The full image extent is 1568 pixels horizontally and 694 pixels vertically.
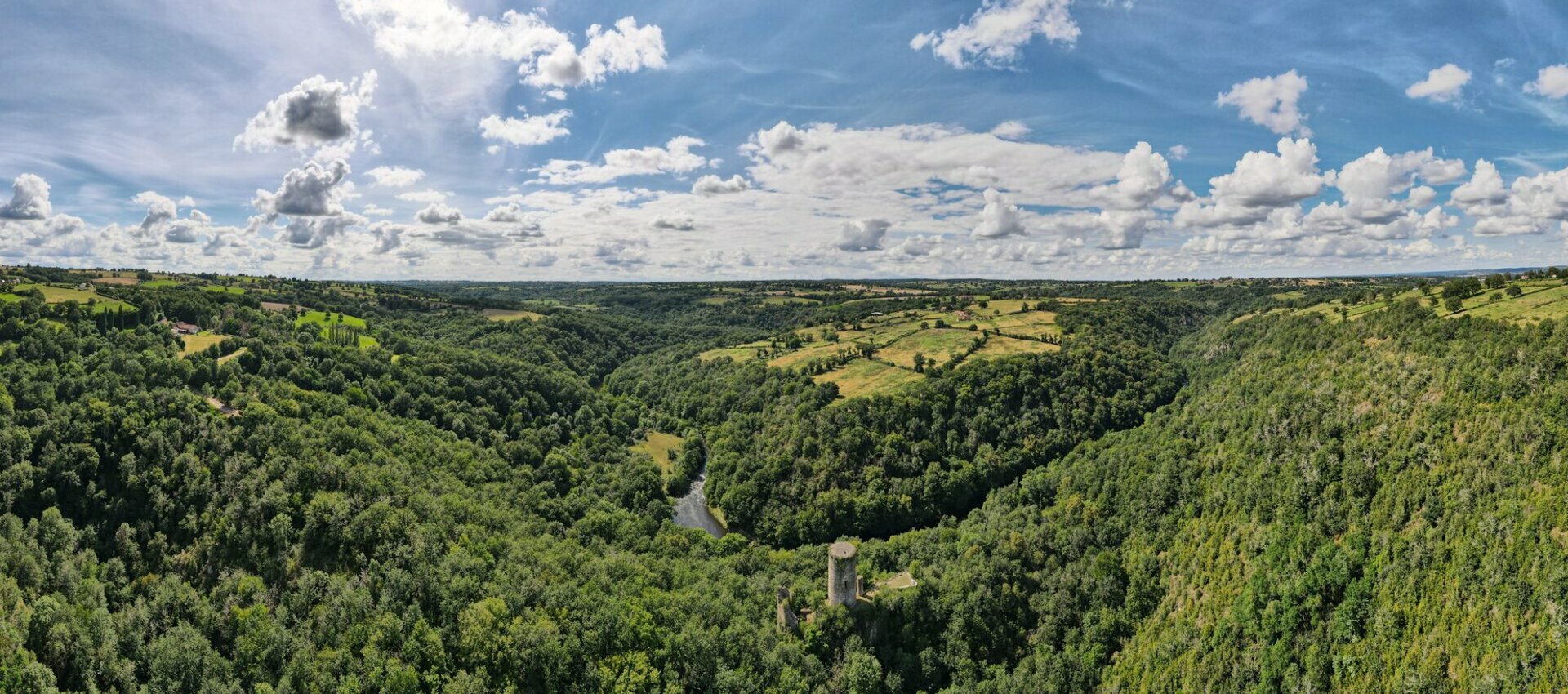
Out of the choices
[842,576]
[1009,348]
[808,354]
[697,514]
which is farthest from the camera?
[808,354]

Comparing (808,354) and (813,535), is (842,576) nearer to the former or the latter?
(813,535)

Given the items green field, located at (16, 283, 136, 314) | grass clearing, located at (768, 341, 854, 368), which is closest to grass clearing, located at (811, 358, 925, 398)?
grass clearing, located at (768, 341, 854, 368)

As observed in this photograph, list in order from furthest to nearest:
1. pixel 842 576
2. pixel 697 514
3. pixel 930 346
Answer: pixel 930 346 < pixel 697 514 < pixel 842 576

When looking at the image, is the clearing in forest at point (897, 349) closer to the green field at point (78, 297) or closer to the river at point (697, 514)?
the river at point (697, 514)

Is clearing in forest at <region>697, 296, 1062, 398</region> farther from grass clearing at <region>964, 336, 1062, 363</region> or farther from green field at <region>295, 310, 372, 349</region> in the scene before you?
green field at <region>295, 310, 372, 349</region>

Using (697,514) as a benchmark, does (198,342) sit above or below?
above

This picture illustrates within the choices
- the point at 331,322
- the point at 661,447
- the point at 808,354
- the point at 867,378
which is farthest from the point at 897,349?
the point at 331,322
